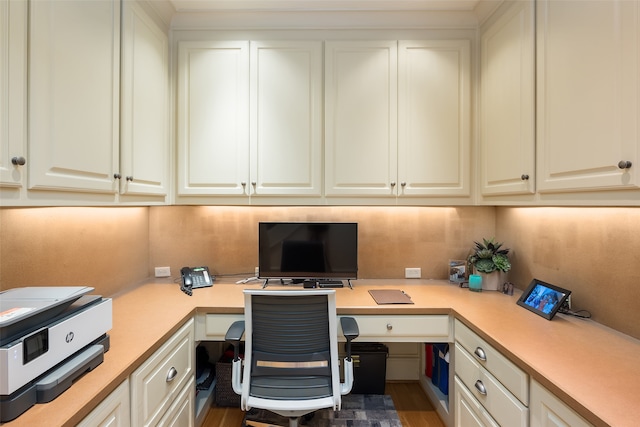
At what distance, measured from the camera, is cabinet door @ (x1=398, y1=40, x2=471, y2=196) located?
1.95m

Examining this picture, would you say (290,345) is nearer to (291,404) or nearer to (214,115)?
(291,404)

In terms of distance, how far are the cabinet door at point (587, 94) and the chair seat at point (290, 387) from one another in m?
1.42

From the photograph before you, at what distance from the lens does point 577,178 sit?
1200 mm

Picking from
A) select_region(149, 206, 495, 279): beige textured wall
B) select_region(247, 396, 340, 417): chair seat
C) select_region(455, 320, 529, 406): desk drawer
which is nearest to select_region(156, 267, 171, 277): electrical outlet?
select_region(149, 206, 495, 279): beige textured wall

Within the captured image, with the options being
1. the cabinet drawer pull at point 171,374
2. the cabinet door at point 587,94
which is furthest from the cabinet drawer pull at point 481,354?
the cabinet drawer pull at point 171,374

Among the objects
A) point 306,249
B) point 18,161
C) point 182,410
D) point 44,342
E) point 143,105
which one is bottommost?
point 182,410

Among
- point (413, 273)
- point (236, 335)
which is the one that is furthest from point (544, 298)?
point (236, 335)

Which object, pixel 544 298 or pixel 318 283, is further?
pixel 318 283

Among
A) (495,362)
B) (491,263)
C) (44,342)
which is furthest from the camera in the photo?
(491,263)

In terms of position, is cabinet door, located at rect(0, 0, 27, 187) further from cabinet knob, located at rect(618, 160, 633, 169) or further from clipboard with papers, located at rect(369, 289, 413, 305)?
cabinet knob, located at rect(618, 160, 633, 169)

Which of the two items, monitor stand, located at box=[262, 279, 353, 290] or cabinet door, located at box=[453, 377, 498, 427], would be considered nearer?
cabinet door, located at box=[453, 377, 498, 427]

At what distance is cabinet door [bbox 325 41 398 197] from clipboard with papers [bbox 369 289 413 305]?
660mm

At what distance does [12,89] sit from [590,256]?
8.16 feet

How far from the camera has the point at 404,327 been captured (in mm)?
1712
